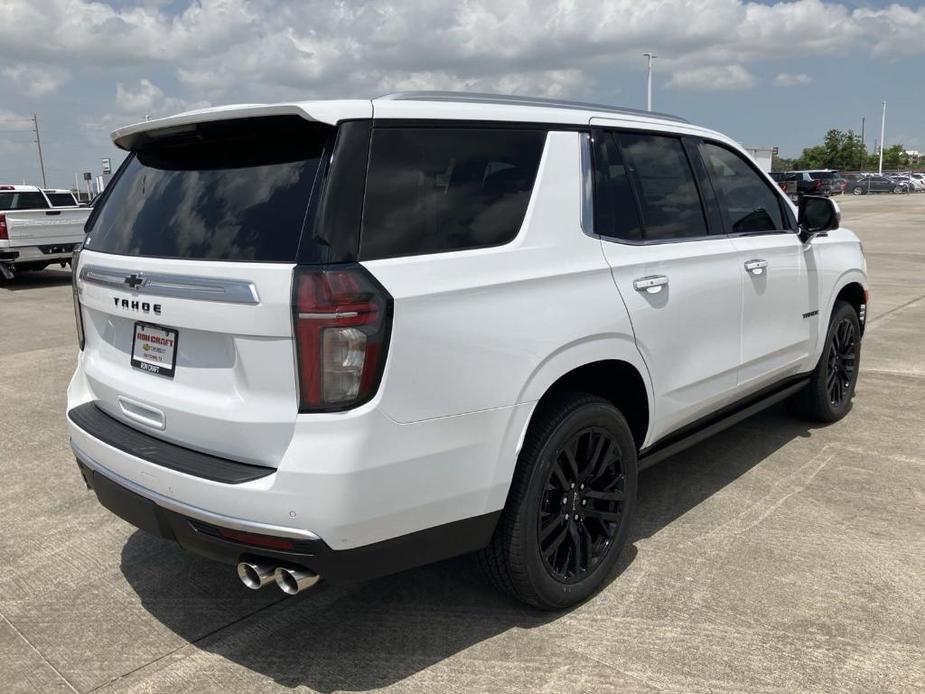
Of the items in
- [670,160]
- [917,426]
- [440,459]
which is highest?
[670,160]

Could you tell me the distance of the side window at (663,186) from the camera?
3.46 m

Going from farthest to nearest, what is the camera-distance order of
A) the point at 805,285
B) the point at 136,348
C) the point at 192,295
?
the point at 805,285 → the point at 136,348 → the point at 192,295

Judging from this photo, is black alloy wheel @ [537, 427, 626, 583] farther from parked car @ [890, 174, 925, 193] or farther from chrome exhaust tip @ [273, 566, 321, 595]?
parked car @ [890, 174, 925, 193]

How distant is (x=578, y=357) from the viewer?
9.60 feet

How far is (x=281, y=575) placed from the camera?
254 centimetres

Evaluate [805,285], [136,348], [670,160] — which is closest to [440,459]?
[136,348]

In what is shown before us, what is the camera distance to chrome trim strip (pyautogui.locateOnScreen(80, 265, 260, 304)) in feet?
7.83

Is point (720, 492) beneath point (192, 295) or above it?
beneath

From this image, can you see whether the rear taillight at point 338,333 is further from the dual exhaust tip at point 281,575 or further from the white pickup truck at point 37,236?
the white pickup truck at point 37,236

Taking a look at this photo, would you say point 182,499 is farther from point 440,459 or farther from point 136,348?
point 440,459

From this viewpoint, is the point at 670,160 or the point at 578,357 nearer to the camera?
the point at 578,357

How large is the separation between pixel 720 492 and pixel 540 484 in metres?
1.77

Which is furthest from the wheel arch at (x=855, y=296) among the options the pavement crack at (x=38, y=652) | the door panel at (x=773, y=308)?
the pavement crack at (x=38, y=652)

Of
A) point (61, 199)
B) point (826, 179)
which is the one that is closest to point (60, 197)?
point (61, 199)
